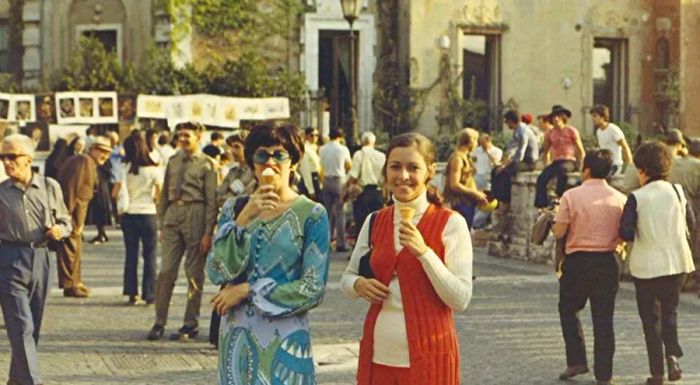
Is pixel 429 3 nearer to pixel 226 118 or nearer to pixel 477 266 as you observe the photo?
pixel 226 118

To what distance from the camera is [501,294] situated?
53.9ft

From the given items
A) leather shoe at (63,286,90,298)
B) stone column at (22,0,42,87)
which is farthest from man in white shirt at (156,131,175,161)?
leather shoe at (63,286,90,298)

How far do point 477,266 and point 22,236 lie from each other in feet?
34.4

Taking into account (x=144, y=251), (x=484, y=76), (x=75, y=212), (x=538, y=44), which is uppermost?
(x=538, y=44)

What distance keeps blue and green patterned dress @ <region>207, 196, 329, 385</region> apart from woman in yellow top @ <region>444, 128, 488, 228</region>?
34.7ft

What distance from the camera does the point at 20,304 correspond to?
10055 mm

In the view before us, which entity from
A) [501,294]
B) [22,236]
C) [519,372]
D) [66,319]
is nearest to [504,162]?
[501,294]

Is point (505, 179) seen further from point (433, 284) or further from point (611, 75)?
point (433, 284)

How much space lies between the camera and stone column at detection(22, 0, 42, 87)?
3303cm

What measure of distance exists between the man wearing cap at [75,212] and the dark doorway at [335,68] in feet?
50.8

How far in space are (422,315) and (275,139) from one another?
0.96 m

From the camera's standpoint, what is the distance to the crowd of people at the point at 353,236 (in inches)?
244

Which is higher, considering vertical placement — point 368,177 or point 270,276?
point 270,276

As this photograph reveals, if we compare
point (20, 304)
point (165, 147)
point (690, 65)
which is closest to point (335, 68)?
point (690, 65)
